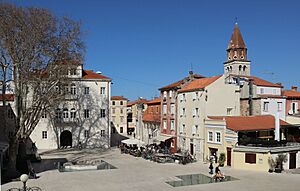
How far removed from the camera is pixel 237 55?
2808 inches

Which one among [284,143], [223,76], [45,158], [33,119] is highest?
[223,76]

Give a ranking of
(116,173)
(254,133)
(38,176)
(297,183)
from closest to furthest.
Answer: (297,183) < (38,176) < (116,173) < (254,133)

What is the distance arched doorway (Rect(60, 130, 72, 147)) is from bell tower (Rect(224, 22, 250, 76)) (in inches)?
1574

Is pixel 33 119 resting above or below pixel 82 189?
above

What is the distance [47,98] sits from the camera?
29547 millimetres

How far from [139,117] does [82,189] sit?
38023 mm

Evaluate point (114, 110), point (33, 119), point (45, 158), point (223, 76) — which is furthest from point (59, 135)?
point (114, 110)

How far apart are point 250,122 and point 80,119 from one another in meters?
25.0

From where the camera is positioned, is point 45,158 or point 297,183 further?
point 45,158

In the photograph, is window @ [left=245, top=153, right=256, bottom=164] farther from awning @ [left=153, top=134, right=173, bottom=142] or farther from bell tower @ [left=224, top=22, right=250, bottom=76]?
bell tower @ [left=224, top=22, right=250, bottom=76]

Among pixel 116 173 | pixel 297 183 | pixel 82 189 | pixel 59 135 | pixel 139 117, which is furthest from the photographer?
pixel 139 117

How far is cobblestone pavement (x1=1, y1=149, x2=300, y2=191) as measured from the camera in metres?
23.2

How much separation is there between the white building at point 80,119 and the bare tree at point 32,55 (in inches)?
634

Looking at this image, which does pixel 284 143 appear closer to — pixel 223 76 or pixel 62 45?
pixel 223 76
